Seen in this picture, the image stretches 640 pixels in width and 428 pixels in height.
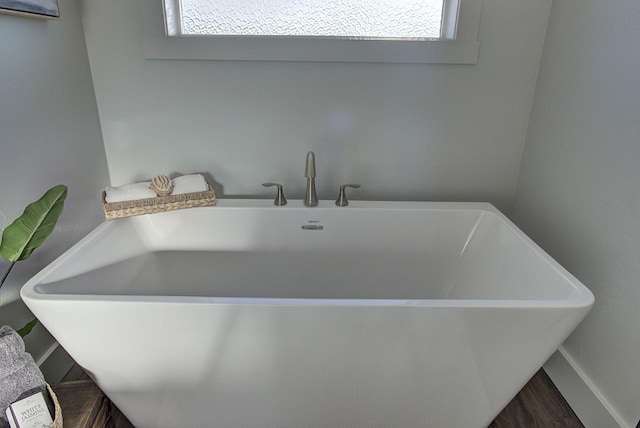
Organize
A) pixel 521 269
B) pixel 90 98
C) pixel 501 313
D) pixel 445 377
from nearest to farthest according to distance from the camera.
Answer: pixel 501 313
pixel 445 377
pixel 521 269
pixel 90 98

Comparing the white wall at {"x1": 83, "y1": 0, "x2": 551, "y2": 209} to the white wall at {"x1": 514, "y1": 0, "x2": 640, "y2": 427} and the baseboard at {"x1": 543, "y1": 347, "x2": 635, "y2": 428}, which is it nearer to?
the white wall at {"x1": 514, "y1": 0, "x2": 640, "y2": 427}

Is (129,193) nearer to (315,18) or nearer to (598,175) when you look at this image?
(315,18)

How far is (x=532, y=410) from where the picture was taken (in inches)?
57.2

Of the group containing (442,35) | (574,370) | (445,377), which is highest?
(442,35)

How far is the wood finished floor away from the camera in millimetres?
1395

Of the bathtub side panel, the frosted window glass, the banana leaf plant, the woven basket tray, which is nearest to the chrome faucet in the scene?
the woven basket tray

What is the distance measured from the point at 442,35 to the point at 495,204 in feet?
2.87

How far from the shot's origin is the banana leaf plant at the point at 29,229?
103cm

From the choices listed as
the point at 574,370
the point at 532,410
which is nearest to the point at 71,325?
the point at 532,410

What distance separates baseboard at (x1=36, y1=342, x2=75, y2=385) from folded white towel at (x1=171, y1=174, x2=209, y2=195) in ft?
2.59

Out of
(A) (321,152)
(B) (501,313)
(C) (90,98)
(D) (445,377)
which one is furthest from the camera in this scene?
(A) (321,152)

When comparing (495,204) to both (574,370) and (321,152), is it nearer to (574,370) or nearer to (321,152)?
(574,370)

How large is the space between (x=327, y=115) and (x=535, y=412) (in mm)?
1499

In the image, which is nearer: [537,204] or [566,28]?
[566,28]
